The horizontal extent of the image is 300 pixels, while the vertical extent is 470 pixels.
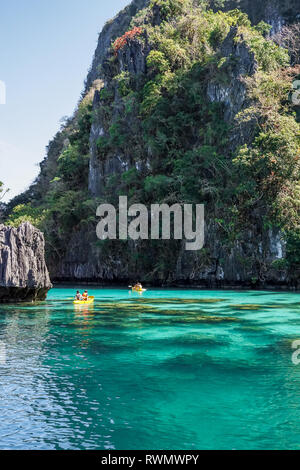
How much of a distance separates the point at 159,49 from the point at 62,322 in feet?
108

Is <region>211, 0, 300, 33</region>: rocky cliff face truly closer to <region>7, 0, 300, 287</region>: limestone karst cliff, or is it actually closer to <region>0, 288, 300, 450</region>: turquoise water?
<region>7, 0, 300, 287</region>: limestone karst cliff

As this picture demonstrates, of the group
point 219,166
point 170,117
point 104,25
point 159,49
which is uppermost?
point 104,25

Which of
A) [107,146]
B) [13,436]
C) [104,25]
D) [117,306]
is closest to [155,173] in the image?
[107,146]

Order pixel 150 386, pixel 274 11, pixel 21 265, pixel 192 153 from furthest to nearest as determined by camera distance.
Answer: pixel 274 11 < pixel 192 153 < pixel 21 265 < pixel 150 386

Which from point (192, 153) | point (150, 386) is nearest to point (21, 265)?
point (150, 386)

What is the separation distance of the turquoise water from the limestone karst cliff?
17.3 m

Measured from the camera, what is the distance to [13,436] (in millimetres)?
6125

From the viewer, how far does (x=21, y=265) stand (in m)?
23.2

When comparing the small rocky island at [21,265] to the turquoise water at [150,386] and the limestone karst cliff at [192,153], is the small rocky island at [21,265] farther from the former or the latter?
the limestone karst cliff at [192,153]

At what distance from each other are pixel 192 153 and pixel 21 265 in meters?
18.3

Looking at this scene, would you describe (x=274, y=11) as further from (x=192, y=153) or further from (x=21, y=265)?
(x=21, y=265)
